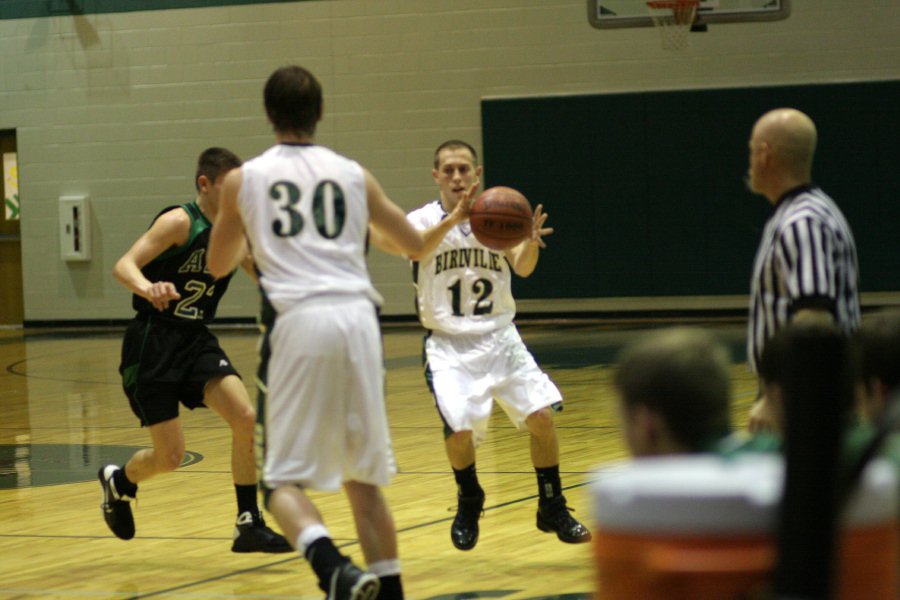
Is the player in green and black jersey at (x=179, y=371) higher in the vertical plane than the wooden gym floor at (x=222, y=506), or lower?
higher

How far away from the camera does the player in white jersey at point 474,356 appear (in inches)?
221

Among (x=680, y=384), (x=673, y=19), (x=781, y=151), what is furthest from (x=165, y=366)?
(x=673, y=19)

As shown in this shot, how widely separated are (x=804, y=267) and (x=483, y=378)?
227cm

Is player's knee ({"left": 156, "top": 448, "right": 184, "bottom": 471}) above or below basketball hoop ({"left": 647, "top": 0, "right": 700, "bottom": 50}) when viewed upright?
below

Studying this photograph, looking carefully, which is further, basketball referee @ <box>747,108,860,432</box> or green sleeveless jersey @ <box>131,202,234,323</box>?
green sleeveless jersey @ <box>131,202,234,323</box>

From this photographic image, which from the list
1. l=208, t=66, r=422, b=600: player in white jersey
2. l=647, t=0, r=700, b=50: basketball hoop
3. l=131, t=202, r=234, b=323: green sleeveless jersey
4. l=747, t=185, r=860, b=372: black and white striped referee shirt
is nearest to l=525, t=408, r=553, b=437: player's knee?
l=131, t=202, r=234, b=323: green sleeveless jersey

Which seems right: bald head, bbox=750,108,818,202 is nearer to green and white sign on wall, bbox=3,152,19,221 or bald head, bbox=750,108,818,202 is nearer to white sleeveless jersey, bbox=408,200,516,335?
white sleeveless jersey, bbox=408,200,516,335

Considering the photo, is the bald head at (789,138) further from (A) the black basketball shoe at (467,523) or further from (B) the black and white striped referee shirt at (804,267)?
(A) the black basketball shoe at (467,523)

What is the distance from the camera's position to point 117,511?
19.0ft

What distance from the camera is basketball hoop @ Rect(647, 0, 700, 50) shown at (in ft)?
44.7

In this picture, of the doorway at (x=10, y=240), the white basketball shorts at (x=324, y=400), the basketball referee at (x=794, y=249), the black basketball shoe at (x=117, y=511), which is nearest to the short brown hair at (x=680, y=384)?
the basketball referee at (x=794, y=249)

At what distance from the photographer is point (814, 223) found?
3.72m

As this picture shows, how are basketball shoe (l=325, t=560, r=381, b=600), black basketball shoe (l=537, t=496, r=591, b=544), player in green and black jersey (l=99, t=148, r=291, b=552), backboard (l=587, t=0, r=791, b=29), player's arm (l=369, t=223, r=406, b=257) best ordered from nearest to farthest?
basketball shoe (l=325, t=560, r=381, b=600), player's arm (l=369, t=223, r=406, b=257), black basketball shoe (l=537, t=496, r=591, b=544), player in green and black jersey (l=99, t=148, r=291, b=552), backboard (l=587, t=0, r=791, b=29)

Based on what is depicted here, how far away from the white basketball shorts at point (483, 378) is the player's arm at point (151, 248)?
46.4 inches
